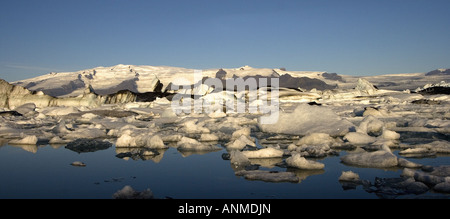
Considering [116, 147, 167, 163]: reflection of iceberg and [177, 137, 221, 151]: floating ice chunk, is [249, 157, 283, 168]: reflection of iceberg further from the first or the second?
[116, 147, 167, 163]: reflection of iceberg

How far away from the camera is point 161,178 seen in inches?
109

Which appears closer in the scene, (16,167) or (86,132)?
(16,167)

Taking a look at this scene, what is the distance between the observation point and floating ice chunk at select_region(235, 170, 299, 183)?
105 inches

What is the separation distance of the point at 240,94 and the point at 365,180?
47.7 ft

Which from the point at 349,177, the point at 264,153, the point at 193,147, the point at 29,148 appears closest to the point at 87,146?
the point at 29,148

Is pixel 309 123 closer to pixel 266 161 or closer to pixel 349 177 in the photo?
pixel 266 161

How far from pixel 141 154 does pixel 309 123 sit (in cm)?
277

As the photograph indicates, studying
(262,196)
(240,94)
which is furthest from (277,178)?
(240,94)

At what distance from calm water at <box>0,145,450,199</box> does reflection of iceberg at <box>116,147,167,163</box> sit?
7 cm

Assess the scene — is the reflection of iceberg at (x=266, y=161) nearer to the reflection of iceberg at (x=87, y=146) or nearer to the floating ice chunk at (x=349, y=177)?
the floating ice chunk at (x=349, y=177)

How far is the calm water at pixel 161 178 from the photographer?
2.36 meters

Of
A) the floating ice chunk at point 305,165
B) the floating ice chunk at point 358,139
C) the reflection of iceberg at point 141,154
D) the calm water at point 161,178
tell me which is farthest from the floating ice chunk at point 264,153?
the floating ice chunk at point 358,139

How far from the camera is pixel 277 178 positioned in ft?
8.75
